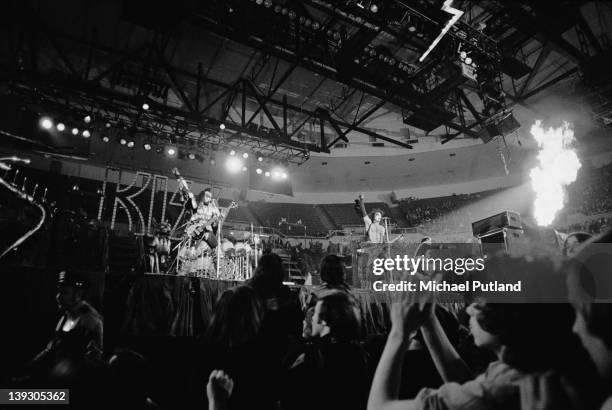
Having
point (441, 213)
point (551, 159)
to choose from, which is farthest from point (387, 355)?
point (441, 213)

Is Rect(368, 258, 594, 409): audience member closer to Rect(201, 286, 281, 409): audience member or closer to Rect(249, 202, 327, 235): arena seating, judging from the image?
Rect(201, 286, 281, 409): audience member

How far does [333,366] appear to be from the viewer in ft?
5.00

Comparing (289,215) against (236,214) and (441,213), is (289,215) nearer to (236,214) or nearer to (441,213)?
(236,214)

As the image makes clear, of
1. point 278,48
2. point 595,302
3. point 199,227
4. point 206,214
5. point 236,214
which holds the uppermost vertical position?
point 278,48

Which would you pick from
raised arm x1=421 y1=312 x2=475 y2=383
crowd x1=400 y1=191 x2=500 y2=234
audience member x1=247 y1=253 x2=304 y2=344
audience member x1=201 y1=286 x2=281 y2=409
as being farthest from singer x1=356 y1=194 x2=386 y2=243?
crowd x1=400 y1=191 x2=500 y2=234

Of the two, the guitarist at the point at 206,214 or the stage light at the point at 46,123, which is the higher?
the stage light at the point at 46,123

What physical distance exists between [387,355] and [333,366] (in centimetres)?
53

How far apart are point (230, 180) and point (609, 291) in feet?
40.9

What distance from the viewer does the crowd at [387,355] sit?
865mm

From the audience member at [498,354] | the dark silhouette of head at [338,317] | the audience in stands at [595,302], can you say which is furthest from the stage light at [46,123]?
the audience in stands at [595,302]

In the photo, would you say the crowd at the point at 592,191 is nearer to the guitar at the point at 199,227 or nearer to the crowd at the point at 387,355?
the guitar at the point at 199,227

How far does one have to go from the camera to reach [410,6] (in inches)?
213

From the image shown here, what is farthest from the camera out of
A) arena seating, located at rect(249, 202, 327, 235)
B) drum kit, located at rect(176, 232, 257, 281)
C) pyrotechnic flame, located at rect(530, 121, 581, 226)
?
arena seating, located at rect(249, 202, 327, 235)

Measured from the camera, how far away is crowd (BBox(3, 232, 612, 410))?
0.86m
